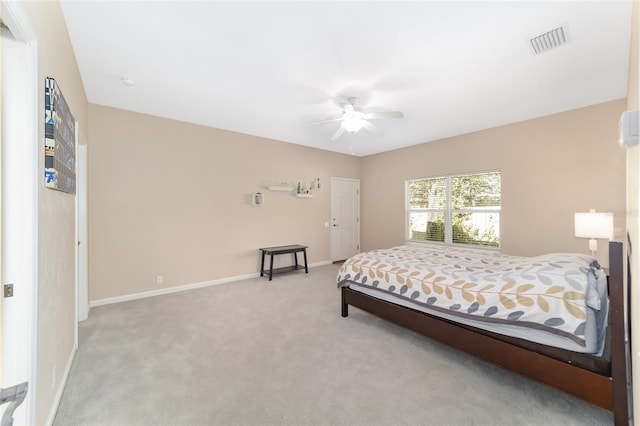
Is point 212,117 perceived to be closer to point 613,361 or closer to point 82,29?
point 82,29

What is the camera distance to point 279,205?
5.48 m

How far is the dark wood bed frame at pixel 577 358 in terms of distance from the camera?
156cm

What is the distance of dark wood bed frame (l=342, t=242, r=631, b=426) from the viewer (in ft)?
5.13

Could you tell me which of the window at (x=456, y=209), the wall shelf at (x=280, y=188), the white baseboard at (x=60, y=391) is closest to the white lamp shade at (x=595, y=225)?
the window at (x=456, y=209)

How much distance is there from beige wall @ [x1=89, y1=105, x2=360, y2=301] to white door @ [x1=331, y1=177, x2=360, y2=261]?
1015mm

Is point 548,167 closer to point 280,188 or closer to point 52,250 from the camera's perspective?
point 280,188

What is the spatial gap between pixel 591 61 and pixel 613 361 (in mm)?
2645

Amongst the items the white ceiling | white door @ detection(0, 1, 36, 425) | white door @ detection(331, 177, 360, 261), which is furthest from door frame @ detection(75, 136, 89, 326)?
white door @ detection(331, 177, 360, 261)

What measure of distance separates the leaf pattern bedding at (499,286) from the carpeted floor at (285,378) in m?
0.49

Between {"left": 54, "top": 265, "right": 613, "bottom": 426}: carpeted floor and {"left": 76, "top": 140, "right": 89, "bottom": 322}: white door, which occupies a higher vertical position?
{"left": 76, "top": 140, "right": 89, "bottom": 322}: white door

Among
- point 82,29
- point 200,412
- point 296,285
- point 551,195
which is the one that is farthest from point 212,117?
point 551,195

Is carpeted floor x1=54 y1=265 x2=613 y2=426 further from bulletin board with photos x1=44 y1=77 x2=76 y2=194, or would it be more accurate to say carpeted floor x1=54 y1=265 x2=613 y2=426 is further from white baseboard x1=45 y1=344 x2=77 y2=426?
bulletin board with photos x1=44 y1=77 x2=76 y2=194

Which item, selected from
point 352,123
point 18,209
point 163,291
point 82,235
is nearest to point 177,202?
point 82,235

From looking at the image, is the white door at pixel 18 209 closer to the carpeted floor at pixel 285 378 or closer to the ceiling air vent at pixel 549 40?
the carpeted floor at pixel 285 378
